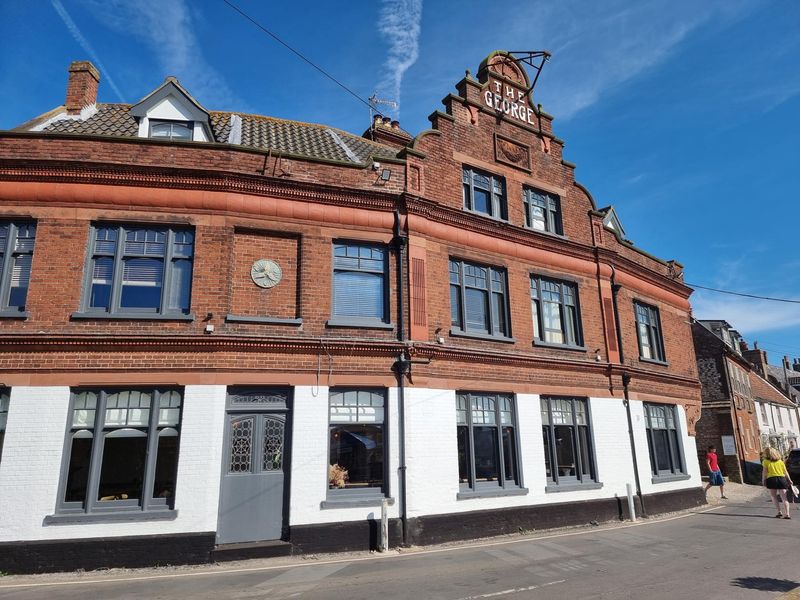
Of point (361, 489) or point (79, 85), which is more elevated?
point (79, 85)

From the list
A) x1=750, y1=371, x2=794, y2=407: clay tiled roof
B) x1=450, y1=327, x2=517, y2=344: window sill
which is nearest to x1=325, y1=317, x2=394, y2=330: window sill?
x1=450, y1=327, x2=517, y2=344: window sill

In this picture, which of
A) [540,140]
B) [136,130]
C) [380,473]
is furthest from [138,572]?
[540,140]

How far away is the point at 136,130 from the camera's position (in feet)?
43.3

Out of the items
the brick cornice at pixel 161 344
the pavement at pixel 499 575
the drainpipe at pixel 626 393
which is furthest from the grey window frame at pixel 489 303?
the pavement at pixel 499 575

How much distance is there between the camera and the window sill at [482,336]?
43.9 ft

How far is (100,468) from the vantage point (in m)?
10.1

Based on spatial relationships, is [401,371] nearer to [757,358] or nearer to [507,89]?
[507,89]

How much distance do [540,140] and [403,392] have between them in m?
10.4

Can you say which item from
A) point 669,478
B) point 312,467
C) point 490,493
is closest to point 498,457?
point 490,493

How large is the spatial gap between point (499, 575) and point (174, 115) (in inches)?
502

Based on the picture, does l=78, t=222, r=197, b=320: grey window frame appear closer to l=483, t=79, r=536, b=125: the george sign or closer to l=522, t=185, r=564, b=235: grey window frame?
l=522, t=185, r=564, b=235: grey window frame

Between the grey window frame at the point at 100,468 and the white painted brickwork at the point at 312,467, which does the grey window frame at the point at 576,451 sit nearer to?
the white painted brickwork at the point at 312,467

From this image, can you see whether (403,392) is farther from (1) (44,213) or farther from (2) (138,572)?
(1) (44,213)

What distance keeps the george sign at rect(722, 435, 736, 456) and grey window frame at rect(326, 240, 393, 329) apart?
2400 centimetres
